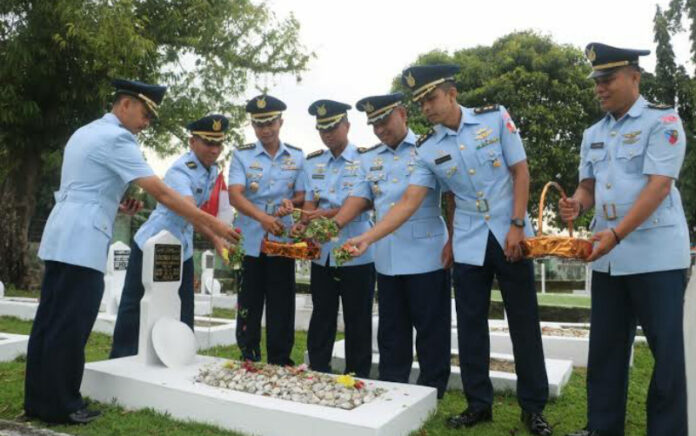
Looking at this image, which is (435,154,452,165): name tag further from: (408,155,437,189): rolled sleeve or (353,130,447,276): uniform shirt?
(353,130,447,276): uniform shirt

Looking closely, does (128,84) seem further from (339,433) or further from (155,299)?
(339,433)

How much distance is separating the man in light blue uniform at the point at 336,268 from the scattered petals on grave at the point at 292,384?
→ 0.85m

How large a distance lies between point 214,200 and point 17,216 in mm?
11005

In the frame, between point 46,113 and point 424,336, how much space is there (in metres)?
11.8

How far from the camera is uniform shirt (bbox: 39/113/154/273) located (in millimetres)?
3838

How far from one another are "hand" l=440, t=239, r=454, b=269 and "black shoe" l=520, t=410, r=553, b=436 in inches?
44.1

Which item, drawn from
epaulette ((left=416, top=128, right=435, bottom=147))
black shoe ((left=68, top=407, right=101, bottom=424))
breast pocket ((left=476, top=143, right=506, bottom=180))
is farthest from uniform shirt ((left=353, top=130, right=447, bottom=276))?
black shoe ((left=68, top=407, right=101, bottom=424))

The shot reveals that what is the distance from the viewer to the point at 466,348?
3969 mm

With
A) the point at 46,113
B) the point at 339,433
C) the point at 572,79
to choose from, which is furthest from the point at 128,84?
the point at 572,79

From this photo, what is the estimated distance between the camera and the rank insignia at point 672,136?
3283 millimetres

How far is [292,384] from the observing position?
13.1 feet

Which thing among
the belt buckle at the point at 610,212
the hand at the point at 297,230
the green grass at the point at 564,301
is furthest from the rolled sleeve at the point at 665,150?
the green grass at the point at 564,301

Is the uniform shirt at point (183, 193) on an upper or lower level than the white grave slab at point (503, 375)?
upper

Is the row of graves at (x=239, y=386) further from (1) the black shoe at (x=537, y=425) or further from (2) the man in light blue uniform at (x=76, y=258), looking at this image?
(1) the black shoe at (x=537, y=425)
